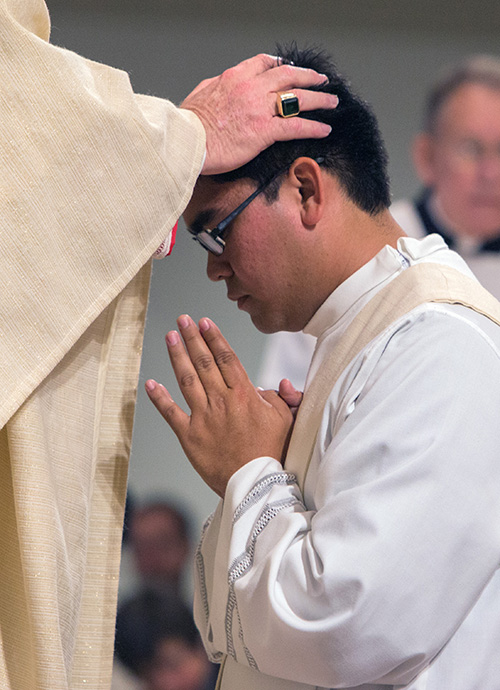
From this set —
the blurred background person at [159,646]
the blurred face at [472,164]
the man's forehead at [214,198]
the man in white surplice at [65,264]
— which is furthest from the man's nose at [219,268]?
the blurred background person at [159,646]

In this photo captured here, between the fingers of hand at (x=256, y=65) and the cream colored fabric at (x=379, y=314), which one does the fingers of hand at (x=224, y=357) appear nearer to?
the cream colored fabric at (x=379, y=314)

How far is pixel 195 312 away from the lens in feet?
13.6

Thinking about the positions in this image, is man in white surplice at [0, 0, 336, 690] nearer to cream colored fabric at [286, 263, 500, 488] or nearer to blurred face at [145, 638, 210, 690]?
cream colored fabric at [286, 263, 500, 488]

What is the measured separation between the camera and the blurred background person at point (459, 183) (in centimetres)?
372

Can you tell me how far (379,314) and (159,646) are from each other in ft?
9.87

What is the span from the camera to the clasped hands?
1.51 metres

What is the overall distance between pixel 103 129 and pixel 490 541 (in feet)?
2.99

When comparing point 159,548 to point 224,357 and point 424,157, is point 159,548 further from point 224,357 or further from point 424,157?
point 224,357

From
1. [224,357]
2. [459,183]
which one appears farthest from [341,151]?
[459,183]

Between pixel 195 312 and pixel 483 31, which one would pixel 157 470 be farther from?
pixel 483 31

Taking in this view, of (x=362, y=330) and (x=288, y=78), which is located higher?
(x=288, y=78)

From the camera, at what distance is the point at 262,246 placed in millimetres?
1701

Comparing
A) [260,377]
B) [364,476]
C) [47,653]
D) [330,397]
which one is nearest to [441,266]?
[330,397]

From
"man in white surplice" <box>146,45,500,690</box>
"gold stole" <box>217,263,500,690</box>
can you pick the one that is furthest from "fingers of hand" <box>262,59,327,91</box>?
"gold stole" <box>217,263,500,690</box>
